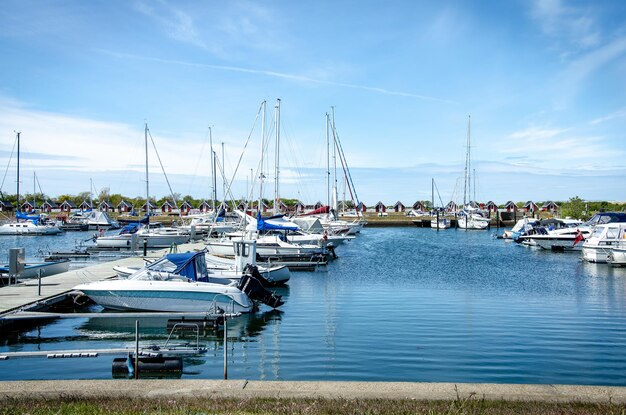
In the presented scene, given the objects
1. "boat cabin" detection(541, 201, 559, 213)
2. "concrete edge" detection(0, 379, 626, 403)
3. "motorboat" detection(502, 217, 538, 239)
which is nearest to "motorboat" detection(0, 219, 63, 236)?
"motorboat" detection(502, 217, 538, 239)

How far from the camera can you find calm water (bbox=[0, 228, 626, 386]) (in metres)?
14.6

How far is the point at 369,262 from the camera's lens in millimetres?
45875

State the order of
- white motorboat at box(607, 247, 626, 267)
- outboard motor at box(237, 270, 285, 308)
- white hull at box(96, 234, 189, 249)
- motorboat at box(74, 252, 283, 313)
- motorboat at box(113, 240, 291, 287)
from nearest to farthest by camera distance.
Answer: motorboat at box(74, 252, 283, 313), outboard motor at box(237, 270, 285, 308), motorboat at box(113, 240, 291, 287), white motorboat at box(607, 247, 626, 267), white hull at box(96, 234, 189, 249)

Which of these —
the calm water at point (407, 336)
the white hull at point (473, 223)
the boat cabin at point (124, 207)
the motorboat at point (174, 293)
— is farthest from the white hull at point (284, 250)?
the boat cabin at point (124, 207)

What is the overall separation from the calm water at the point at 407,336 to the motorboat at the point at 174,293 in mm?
690

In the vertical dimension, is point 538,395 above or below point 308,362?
above

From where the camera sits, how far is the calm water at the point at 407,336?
14.6 m

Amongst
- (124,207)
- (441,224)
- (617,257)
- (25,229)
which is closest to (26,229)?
(25,229)

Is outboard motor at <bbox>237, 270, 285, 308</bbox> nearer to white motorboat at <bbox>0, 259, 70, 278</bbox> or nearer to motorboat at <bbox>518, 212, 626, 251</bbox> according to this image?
white motorboat at <bbox>0, 259, 70, 278</bbox>

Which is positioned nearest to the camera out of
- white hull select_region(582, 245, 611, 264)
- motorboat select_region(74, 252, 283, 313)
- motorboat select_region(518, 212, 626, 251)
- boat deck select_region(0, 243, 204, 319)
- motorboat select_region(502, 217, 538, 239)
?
boat deck select_region(0, 243, 204, 319)

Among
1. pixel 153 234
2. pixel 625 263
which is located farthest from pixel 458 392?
pixel 153 234

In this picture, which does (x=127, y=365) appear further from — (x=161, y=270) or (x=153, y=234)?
(x=153, y=234)

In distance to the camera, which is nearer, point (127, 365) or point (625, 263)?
point (127, 365)

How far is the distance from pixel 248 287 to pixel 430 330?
6.95 m
